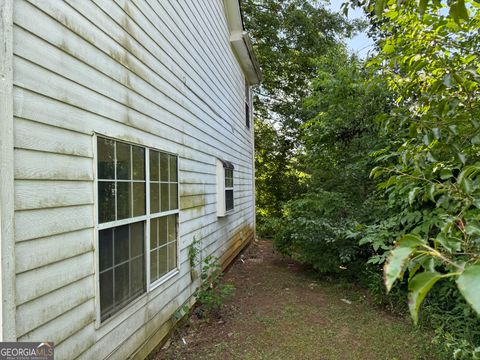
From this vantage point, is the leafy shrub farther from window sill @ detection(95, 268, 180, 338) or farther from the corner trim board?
the corner trim board

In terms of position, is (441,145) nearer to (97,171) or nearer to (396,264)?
(396,264)

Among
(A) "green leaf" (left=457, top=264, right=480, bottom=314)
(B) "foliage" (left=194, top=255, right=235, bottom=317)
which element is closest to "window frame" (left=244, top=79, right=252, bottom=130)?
(B) "foliage" (left=194, top=255, right=235, bottom=317)

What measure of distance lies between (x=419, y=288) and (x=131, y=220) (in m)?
2.85

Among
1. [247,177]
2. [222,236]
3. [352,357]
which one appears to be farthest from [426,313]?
[247,177]

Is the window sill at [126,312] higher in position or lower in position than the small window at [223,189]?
lower

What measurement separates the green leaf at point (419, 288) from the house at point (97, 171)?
6.21ft

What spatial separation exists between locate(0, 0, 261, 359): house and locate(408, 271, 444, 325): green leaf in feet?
6.21

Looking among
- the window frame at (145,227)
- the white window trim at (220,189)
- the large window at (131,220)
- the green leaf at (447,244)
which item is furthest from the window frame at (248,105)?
the green leaf at (447,244)

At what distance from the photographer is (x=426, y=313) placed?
4.41 m

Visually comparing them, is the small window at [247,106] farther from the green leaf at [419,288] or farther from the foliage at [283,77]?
the green leaf at [419,288]

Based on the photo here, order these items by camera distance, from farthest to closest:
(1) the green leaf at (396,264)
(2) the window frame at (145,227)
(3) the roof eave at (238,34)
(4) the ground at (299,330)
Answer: (3) the roof eave at (238,34)
(4) the ground at (299,330)
(2) the window frame at (145,227)
(1) the green leaf at (396,264)

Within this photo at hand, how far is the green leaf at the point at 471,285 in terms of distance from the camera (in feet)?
2.09

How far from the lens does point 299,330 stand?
434 centimetres

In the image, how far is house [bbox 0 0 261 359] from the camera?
1.94 metres
